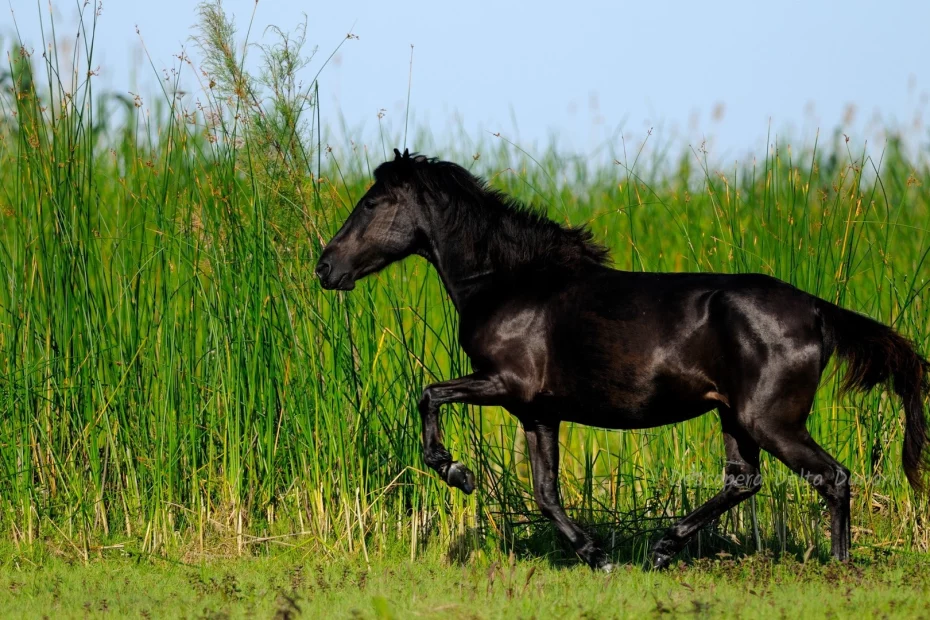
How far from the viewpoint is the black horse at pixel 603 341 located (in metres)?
4.94

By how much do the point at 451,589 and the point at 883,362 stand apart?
7.43 feet

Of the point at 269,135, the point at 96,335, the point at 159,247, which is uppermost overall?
the point at 269,135

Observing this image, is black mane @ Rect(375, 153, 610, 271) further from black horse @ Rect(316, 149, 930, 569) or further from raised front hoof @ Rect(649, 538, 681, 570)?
raised front hoof @ Rect(649, 538, 681, 570)

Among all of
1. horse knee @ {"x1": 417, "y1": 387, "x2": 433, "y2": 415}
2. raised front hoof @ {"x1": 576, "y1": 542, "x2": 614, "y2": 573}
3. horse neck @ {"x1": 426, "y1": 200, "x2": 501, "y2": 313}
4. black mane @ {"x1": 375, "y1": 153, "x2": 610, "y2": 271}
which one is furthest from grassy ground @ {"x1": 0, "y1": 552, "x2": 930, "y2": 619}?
black mane @ {"x1": 375, "y1": 153, "x2": 610, "y2": 271}

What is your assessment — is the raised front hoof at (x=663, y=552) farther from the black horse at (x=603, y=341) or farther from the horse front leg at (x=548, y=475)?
the horse front leg at (x=548, y=475)

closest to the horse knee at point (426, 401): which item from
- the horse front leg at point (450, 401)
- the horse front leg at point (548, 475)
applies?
the horse front leg at point (450, 401)

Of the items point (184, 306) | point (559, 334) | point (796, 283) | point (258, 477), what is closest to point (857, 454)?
point (796, 283)

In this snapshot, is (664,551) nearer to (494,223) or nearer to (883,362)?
(883,362)

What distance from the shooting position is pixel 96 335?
616cm

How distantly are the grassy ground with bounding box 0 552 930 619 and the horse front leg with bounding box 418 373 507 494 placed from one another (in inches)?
17.8

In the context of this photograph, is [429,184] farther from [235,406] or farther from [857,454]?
[857,454]

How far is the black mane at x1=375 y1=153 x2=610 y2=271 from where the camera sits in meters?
5.54

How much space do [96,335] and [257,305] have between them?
38.2 inches

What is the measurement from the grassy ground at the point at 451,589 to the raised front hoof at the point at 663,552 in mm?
108
